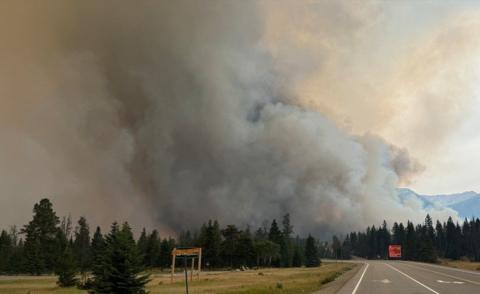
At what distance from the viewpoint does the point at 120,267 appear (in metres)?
27.3

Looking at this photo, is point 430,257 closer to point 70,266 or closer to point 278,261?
point 278,261

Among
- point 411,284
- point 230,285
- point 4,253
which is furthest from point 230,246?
point 411,284

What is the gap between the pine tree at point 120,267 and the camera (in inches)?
1056

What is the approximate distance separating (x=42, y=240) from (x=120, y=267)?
339ft

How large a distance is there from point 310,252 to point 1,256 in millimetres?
108887

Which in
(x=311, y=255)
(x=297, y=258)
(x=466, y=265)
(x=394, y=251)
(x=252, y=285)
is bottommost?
(x=297, y=258)

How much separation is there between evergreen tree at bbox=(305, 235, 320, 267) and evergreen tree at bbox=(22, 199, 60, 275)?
9066 cm

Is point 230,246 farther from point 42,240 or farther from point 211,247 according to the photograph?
point 42,240

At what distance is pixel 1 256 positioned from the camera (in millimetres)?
108938

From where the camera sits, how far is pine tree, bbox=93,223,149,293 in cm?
2681

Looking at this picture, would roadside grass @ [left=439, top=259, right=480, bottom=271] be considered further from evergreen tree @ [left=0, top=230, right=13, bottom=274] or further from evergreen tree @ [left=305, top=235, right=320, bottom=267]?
evergreen tree @ [left=0, top=230, right=13, bottom=274]

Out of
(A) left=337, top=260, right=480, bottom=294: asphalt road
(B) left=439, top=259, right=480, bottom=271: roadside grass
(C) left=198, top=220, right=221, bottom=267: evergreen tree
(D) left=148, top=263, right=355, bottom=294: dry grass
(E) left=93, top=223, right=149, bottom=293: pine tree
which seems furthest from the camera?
(C) left=198, top=220, right=221, bottom=267: evergreen tree

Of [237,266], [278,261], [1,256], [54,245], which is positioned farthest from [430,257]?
[1,256]

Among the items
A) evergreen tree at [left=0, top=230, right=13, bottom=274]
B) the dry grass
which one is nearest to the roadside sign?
the dry grass
